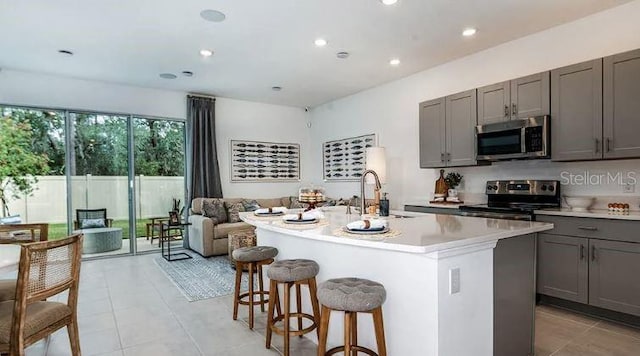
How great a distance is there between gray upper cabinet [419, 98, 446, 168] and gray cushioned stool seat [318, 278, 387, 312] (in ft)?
9.85

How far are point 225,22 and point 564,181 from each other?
3.81 meters

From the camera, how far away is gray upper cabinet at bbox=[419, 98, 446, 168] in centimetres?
443

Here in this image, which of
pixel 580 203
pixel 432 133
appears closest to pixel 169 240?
pixel 432 133

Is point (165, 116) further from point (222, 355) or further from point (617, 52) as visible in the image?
point (617, 52)

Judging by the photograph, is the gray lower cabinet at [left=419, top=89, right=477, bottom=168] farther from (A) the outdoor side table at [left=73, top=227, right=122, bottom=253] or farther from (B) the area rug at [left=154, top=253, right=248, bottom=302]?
(A) the outdoor side table at [left=73, top=227, right=122, bottom=253]

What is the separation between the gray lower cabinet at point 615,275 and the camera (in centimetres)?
273

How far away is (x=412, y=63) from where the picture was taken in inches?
183

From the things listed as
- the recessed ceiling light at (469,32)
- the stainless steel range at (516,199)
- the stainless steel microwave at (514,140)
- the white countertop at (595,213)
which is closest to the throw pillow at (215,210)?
the stainless steel range at (516,199)

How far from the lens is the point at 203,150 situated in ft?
20.2

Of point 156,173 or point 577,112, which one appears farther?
point 156,173

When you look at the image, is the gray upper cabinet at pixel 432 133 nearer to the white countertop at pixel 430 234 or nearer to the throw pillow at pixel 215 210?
the white countertop at pixel 430 234

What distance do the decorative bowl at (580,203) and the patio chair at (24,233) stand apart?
4.65m

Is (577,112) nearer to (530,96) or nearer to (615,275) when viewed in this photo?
(530,96)

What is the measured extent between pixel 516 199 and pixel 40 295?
13.6ft
